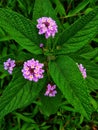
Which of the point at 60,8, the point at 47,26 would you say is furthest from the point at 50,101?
the point at 60,8

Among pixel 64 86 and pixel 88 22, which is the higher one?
pixel 88 22

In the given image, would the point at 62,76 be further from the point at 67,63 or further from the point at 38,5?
the point at 38,5

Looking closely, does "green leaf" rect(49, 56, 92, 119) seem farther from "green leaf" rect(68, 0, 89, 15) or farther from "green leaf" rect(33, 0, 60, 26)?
"green leaf" rect(68, 0, 89, 15)

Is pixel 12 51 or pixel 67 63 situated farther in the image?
pixel 12 51

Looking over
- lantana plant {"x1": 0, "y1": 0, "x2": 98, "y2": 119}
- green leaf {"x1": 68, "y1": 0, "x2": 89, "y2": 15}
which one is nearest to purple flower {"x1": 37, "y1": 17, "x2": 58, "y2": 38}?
lantana plant {"x1": 0, "y1": 0, "x2": 98, "y2": 119}

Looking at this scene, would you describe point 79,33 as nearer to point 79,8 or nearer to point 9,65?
point 9,65

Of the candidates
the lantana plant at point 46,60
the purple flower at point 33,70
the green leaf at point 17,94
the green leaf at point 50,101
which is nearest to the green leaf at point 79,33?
the lantana plant at point 46,60

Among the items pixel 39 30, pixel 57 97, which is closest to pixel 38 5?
pixel 39 30

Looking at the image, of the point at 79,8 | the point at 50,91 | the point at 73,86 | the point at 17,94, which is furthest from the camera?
the point at 79,8
